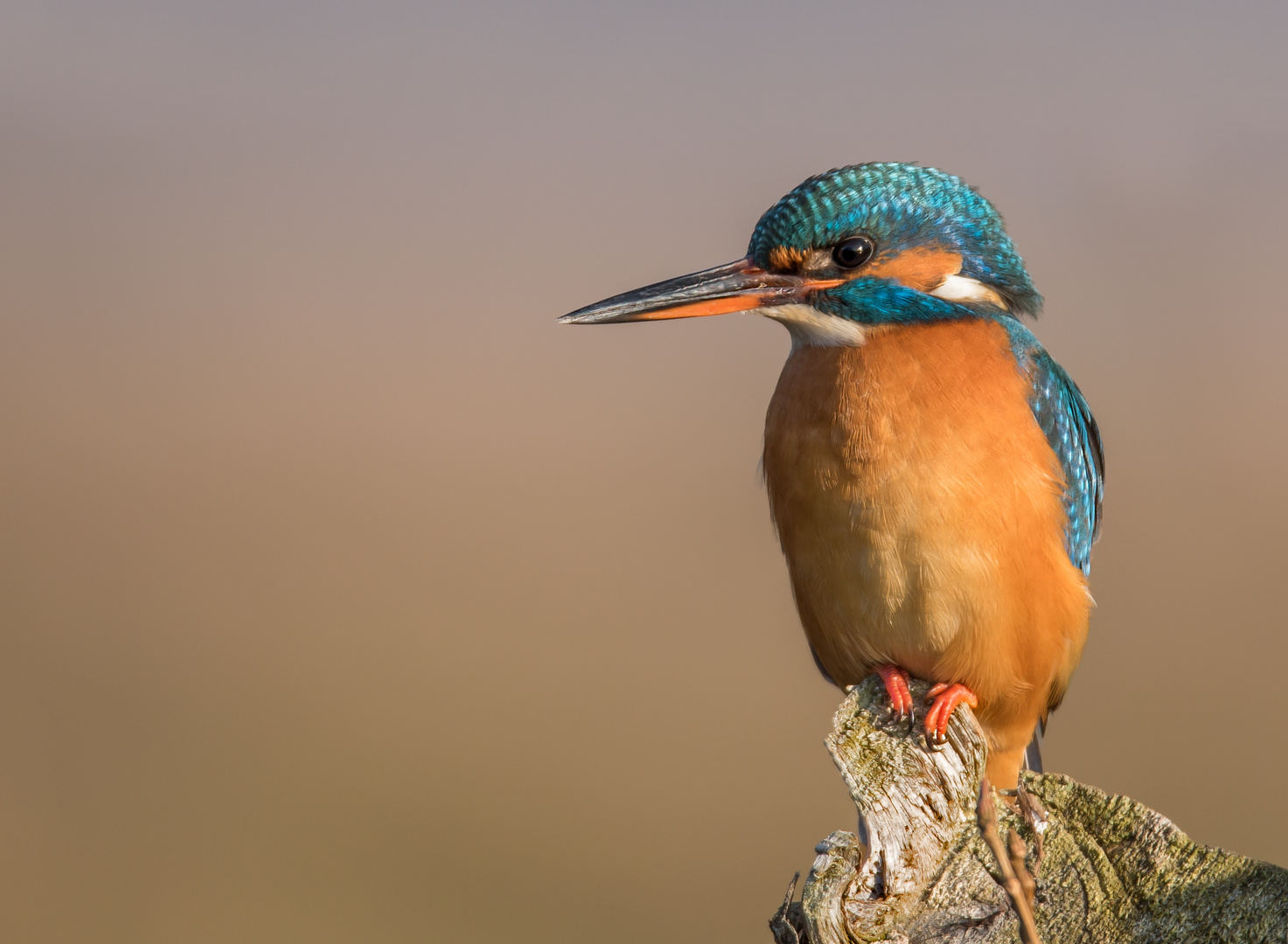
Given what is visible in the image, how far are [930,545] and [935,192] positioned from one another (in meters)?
0.81

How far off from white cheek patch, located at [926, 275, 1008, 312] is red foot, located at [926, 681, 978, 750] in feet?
2.85

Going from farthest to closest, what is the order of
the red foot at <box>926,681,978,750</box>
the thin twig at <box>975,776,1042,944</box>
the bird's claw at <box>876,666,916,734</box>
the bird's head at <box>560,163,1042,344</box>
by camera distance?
the bird's head at <box>560,163,1042,344</box> < the bird's claw at <box>876,666,916,734</box> < the red foot at <box>926,681,978,750</box> < the thin twig at <box>975,776,1042,944</box>

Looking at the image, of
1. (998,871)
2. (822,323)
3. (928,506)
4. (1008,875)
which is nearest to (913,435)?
(928,506)

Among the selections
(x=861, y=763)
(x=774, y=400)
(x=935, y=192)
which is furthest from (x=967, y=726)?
(x=935, y=192)

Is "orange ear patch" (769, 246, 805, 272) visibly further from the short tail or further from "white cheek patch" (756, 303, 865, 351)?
the short tail

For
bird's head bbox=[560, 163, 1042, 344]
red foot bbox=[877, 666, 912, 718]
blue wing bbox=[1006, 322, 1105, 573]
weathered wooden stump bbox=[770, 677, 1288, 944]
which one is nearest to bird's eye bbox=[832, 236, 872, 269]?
bird's head bbox=[560, 163, 1042, 344]

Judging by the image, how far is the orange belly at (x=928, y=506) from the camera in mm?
2324

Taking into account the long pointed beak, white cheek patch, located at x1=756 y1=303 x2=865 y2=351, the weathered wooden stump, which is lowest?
the weathered wooden stump

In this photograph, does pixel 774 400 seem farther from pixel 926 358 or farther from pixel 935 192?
pixel 935 192

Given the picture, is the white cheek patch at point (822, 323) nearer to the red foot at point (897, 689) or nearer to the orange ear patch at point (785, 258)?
the orange ear patch at point (785, 258)

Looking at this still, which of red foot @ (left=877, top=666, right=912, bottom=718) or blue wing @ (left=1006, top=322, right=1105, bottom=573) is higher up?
blue wing @ (left=1006, top=322, right=1105, bottom=573)

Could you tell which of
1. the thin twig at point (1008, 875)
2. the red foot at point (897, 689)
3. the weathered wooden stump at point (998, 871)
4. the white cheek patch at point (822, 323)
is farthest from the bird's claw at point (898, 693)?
the white cheek patch at point (822, 323)

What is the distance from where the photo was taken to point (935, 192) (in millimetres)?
2520

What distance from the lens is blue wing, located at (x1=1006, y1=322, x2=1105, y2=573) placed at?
253 cm
